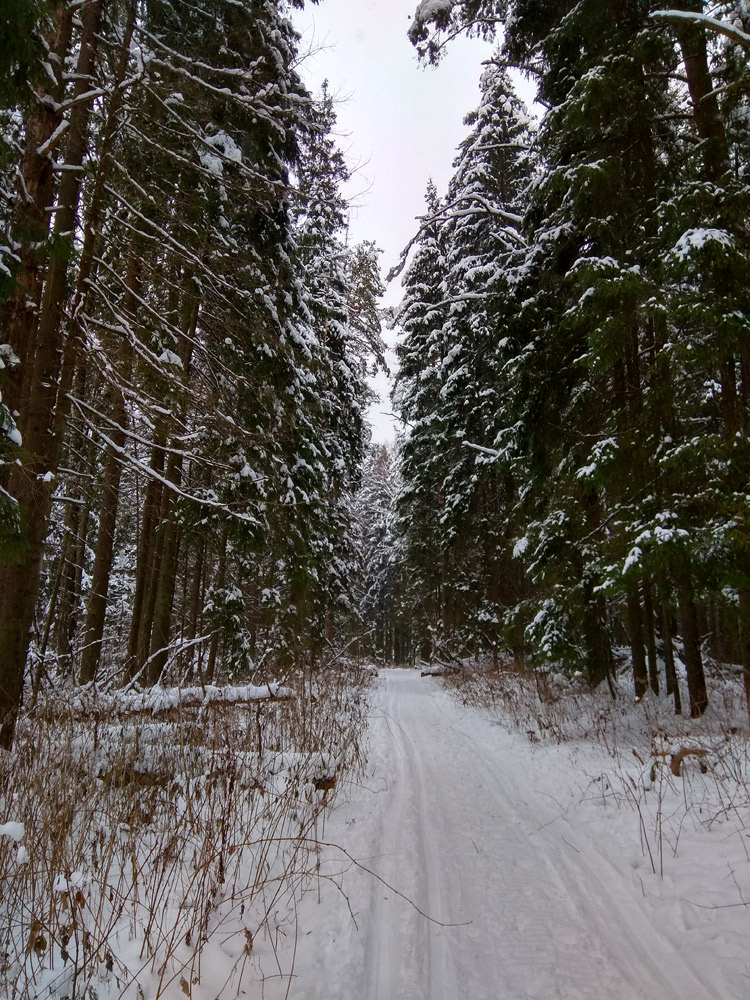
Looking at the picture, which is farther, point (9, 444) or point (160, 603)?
point (160, 603)

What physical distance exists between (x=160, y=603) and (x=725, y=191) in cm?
970

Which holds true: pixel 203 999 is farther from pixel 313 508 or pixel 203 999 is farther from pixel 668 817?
pixel 313 508

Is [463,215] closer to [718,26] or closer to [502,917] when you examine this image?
[718,26]

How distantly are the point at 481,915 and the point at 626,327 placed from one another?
6.21 meters

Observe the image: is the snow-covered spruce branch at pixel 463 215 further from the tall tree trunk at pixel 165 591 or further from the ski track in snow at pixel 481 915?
the ski track in snow at pixel 481 915

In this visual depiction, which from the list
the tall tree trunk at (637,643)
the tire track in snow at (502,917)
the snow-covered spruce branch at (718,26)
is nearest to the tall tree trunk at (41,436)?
the tire track in snow at (502,917)

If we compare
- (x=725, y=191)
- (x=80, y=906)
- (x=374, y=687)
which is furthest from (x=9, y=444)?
(x=374, y=687)

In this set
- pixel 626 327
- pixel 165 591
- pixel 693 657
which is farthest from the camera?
pixel 165 591

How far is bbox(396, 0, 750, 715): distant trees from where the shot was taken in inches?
226

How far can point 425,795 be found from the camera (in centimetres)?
532

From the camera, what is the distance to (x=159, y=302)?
7.98 meters

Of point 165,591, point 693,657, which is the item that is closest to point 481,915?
point 693,657

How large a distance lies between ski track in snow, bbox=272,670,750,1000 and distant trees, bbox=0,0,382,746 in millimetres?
2948

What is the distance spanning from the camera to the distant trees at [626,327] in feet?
18.8
